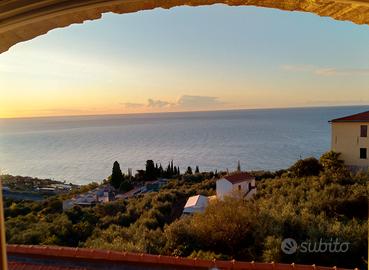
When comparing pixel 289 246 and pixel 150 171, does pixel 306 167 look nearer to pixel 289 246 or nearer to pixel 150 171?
pixel 289 246

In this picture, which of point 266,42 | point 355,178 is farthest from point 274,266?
point 266,42

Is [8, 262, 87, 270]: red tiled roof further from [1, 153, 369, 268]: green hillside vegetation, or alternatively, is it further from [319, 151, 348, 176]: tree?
[319, 151, 348, 176]: tree

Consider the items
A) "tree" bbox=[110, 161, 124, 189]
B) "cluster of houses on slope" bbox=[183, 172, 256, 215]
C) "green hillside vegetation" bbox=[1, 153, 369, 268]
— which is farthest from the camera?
"tree" bbox=[110, 161, 124, 189]

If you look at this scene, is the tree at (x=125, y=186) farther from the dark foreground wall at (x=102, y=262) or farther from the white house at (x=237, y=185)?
the dark foreground wall at (x=102, y=262)

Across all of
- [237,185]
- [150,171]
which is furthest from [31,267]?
[150,171]

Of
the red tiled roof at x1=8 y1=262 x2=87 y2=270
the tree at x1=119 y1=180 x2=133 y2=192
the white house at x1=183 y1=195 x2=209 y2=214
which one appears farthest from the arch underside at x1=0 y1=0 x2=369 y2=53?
the tree at x1=119 y1=180 x2=133 y2=192

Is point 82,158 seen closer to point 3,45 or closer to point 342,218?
point 342,218
